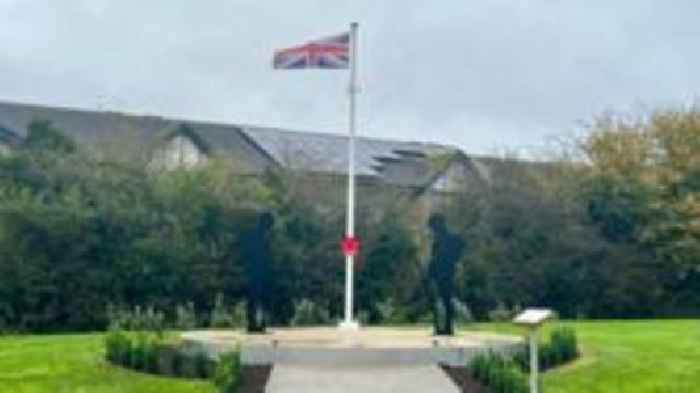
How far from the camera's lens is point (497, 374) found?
14258mm

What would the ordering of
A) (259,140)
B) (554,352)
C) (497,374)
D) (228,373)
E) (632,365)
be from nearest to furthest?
(228,373) < (497,374) < (554,352) < (632,365) < (259,140)

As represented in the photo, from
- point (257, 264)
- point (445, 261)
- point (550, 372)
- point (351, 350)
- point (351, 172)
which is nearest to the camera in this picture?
point (550, 372)

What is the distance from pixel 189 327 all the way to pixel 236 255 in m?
2.98

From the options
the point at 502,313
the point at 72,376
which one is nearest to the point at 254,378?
the point at 72,376

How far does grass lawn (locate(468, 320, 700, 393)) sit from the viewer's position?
1509cm

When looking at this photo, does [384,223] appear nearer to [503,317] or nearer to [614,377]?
[503,317]

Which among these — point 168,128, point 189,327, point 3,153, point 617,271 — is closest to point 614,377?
point 189,327

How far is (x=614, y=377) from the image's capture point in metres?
15.6

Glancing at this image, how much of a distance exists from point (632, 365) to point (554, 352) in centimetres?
99

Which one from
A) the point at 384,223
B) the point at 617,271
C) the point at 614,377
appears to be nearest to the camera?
the point at 614,377

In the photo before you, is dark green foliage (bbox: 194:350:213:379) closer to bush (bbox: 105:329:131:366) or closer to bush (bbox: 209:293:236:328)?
bush (bbox: 105:329:131:366)

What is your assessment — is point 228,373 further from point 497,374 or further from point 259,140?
point 259,140

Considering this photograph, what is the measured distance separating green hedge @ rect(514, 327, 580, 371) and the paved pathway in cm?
121

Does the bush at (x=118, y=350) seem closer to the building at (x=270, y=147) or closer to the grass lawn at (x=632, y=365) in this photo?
the grass lawn at (x=632, y=365)
